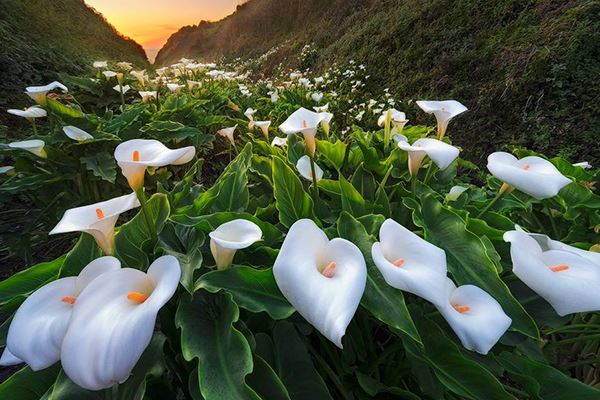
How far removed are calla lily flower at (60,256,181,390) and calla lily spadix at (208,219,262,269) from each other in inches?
6.2

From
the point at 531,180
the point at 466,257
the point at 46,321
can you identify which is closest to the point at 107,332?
the point at 46,321

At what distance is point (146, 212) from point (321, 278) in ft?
1.69

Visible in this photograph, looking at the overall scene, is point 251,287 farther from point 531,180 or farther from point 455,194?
point 455,194

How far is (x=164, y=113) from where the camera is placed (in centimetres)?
303

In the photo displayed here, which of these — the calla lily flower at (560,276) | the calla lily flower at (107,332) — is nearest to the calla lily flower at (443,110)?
the calla lily flower at (560,276)

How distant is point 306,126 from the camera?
125cm

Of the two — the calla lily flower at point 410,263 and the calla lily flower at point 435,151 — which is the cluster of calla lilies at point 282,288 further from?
the calla lily flower at point 435,151

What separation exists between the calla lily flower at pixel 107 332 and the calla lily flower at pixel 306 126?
2.29ft

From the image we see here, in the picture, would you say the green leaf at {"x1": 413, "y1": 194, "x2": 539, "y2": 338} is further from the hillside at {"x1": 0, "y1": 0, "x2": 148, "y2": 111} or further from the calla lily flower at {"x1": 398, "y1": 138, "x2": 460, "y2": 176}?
the hillside at {"x1": 0, "y1": 0, "x2": 148, "y2": 111}

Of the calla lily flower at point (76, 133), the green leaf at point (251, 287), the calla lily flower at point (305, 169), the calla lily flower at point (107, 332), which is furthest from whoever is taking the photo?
the calla lily flower at point (76, 133)

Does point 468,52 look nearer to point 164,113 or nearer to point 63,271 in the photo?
point 164,113

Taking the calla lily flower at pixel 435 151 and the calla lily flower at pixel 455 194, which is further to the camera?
the calla lily flower at pixel 455 194

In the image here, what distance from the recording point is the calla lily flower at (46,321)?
640mm

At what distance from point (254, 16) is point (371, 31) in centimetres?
2604
